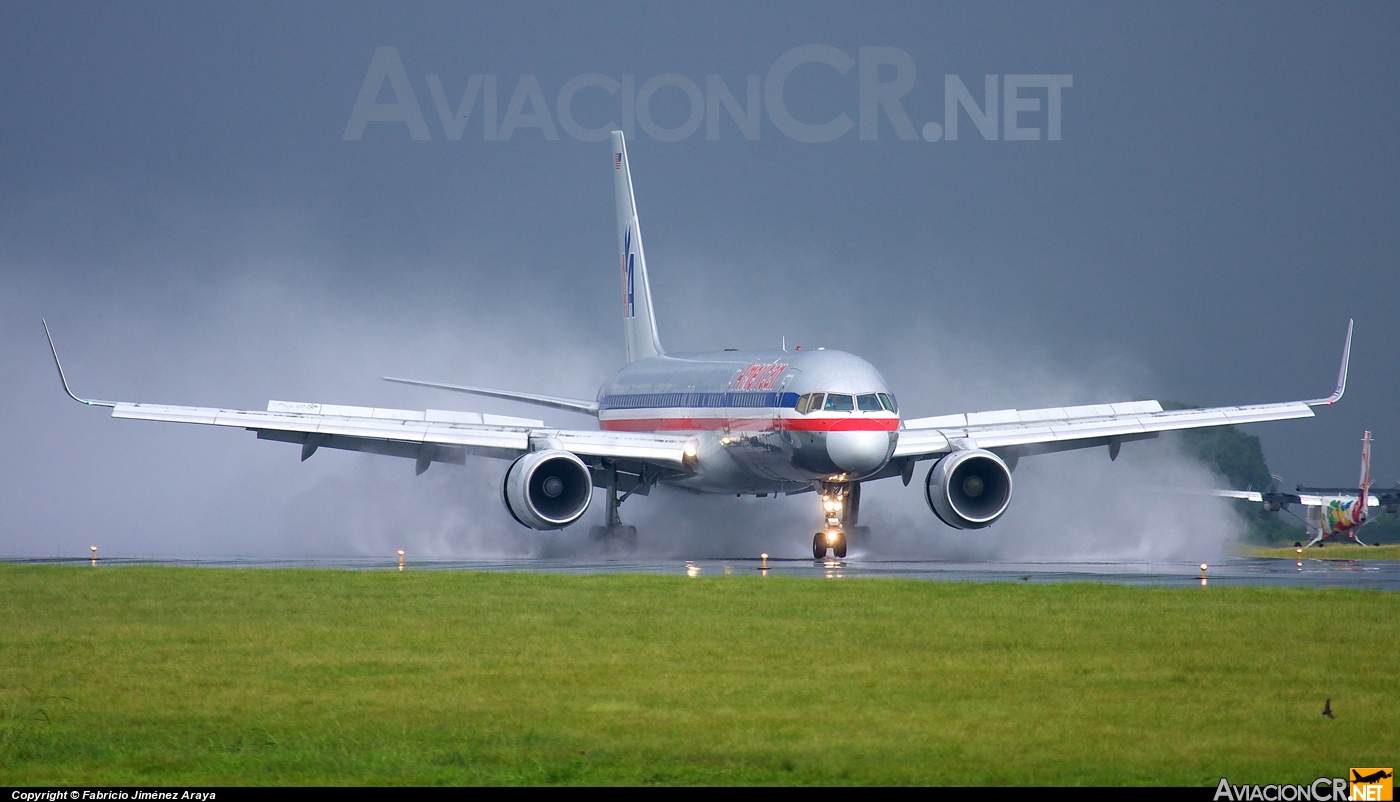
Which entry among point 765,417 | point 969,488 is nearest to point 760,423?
point 765,417

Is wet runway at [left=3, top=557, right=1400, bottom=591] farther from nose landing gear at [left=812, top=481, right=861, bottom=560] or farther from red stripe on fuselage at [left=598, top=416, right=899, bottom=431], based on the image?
red stripe on fuselage at [left=598, top=416, right=899, bottom=431]

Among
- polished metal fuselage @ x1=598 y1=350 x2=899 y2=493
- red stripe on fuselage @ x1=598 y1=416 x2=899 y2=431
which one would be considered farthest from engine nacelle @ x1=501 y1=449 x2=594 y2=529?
polished metal fuselage @ x1=598 y1=350 x2=899 y2=493

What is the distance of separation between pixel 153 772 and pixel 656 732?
3492 mm

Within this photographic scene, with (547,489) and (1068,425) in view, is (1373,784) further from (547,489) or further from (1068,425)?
(1068,425)

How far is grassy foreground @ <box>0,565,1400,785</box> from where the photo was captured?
11641 mm

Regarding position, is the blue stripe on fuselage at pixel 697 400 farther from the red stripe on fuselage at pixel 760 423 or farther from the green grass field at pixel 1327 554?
the green grass field at pixel 1327 554

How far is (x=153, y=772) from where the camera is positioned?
11672 millimetres

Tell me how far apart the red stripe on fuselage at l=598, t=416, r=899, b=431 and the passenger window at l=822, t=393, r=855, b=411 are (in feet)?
0.88

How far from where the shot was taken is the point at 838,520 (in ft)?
123

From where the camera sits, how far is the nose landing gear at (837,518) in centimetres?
3644

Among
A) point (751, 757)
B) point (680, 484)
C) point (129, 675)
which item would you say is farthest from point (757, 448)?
point (751, 757)

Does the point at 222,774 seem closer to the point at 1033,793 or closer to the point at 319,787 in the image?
the point at 319,787

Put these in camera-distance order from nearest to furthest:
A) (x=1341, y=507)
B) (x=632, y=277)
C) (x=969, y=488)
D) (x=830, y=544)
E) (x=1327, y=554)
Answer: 1. (x=830, y=544)
2. (x=969, y=488)
3. (x=632, y=277)
4. (x=1327, y=554)
5. (x=1341, y=507)

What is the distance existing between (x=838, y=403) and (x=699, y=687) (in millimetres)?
21603
